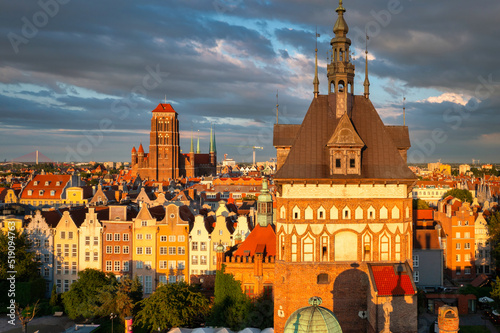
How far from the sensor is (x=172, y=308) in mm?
44406

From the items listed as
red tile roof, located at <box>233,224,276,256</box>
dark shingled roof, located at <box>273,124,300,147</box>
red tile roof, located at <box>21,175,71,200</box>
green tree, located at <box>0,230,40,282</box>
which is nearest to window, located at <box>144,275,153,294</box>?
green tree, located at <box>0,230,40,282</box>

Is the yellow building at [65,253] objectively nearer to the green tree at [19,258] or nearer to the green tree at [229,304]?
the green tree at [19,258]

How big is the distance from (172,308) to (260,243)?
35.5 feet

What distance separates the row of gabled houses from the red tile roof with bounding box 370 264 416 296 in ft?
89.3

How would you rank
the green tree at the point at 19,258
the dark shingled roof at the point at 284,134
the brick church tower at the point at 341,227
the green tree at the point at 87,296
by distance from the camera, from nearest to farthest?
the brick church tower at the point at 341,227
the dark shingled roof at the point at 284,134
the green tree at the point at 87,296
the green tree at the point at 19,258

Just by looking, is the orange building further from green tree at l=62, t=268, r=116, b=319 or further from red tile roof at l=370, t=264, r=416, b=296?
green tree at l=62, t=268, r=116, b=319

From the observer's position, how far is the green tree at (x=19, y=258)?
58.2 meters

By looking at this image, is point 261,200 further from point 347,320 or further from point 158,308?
point 347,320

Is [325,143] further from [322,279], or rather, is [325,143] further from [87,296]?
[87,296]

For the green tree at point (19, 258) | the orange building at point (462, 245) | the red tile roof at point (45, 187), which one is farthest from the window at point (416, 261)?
the red tile roof at point (45, 187)

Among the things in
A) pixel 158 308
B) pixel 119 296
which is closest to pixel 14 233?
pixel 119 296

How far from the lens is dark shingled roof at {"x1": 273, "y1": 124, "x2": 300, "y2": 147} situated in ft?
116

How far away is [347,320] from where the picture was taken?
3144cm

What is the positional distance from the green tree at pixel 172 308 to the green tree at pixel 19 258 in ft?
68.4
